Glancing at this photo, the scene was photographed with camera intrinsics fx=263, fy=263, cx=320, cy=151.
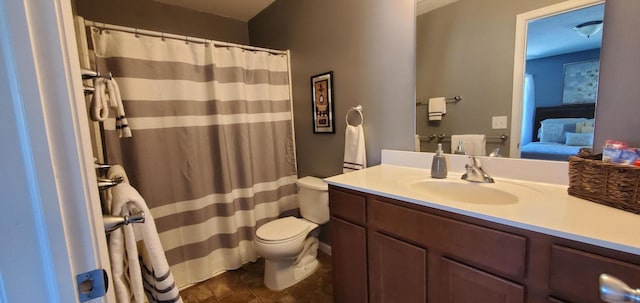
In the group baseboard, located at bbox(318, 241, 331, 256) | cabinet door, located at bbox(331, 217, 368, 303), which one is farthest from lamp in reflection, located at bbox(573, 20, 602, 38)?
baseboard, located at bbox(318, 241, 331, 256)

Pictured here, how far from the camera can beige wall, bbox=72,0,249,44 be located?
2.12 meters

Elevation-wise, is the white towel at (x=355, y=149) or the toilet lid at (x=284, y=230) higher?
the white towel at (x=355, y=149)

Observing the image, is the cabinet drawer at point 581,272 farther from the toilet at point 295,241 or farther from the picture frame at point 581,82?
the toilet at point 295,241

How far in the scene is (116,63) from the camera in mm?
1644

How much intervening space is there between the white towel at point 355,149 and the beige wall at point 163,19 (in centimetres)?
182

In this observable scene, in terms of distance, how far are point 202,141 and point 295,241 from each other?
1016 mm

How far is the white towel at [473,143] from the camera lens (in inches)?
54.0

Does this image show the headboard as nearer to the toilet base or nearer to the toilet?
the toilet

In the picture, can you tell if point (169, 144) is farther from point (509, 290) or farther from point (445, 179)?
point (509, 290)

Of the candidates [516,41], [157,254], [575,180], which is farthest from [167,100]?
[575,180]

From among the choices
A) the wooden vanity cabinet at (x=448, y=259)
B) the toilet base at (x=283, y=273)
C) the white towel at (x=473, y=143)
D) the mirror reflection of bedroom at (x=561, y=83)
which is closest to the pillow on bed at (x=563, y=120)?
the mirror reflection of bedroom at (x=561, y=83)

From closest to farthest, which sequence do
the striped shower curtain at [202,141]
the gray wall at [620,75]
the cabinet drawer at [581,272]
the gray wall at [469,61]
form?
the cabinet drawer at [581,272] → the gray wall at [620,75] → the gray wall at [469,61] → the striped shower curtain at [202,141]

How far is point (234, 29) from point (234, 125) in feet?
4.29

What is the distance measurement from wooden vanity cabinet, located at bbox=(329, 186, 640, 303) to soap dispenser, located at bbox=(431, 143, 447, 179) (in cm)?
39
